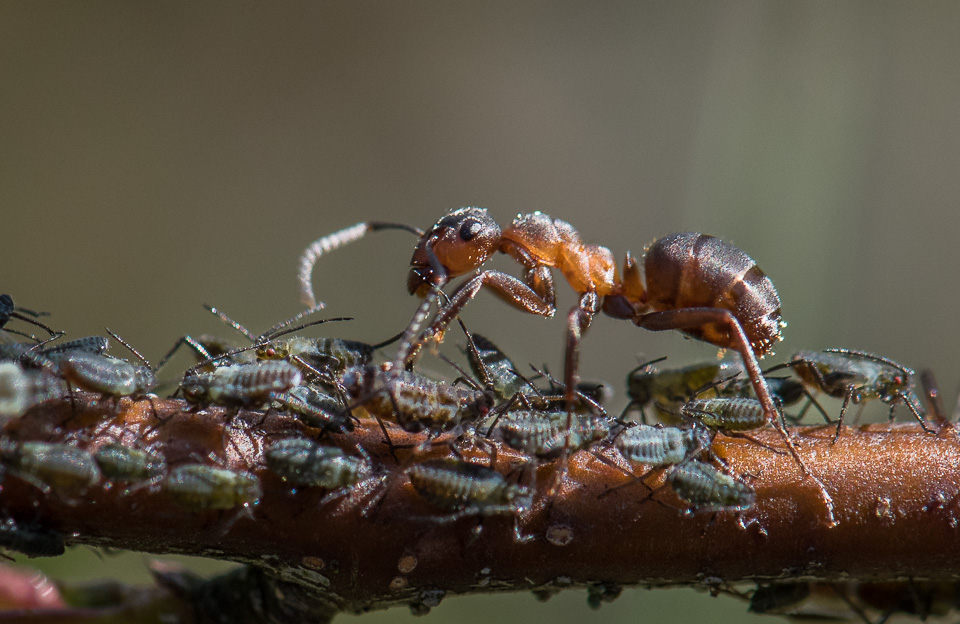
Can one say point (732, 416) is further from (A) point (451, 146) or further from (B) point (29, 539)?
(A) point (451, 146)

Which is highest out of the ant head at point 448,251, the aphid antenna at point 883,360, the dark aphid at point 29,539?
the ant head at point 448,251

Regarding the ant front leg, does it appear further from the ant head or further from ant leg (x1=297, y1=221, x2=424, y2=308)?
ant leg (x1=297, y1=221, x2=424, y2=308)

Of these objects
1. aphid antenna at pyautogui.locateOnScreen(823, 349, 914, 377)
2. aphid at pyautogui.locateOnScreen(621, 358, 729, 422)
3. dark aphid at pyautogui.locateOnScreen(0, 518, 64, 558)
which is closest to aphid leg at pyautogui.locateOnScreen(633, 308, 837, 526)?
aphid at pyautogui.locateOnScreen(621, 358, 729, 422)

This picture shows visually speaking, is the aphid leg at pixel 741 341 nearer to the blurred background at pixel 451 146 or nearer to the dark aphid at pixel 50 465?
the dark aphid at pixel 50 465

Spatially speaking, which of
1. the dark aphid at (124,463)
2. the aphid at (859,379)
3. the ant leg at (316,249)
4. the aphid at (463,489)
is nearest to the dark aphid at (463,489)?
the aphid at (463,489)

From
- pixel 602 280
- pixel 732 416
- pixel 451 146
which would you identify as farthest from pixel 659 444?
pixel 451 146

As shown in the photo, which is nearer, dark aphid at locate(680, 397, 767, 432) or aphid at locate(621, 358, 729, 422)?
dark aphid at locate(680, 397, 767, 432)
